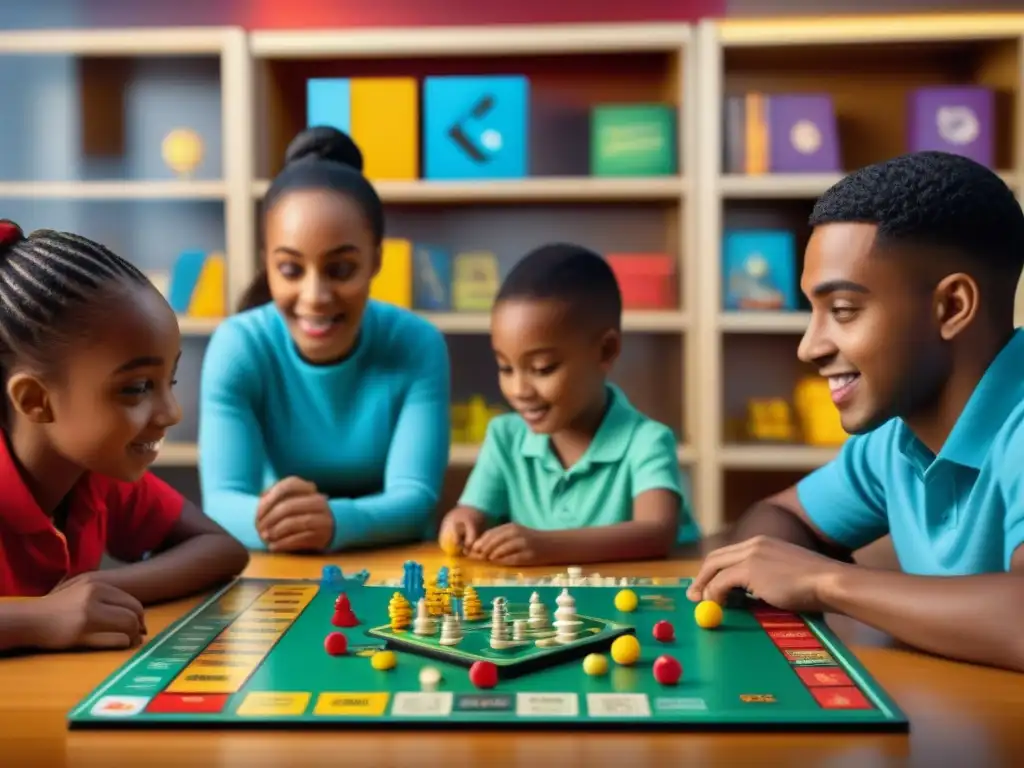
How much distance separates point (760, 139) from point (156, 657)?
2536 millimetres

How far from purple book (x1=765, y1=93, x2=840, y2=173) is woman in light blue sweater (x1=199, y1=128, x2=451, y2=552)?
1.62m

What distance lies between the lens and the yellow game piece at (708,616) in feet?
3.15

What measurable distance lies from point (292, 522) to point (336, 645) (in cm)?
52

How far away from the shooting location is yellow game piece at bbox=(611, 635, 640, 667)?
84 cm

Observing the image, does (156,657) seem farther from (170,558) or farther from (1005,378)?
(1005,378)

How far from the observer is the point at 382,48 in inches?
121

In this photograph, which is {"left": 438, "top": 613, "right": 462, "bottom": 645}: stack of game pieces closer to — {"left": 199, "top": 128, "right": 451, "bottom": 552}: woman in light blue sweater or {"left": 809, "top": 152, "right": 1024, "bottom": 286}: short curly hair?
{"left": 809, "top": 152, "right": 1024, "bottom": 286}: short curly hair

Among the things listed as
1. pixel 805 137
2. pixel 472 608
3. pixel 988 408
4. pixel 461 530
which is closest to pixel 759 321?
pixel 805 137

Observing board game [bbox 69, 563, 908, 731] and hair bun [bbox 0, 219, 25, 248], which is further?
hair bun [bbox 0, 219, 25, 248]

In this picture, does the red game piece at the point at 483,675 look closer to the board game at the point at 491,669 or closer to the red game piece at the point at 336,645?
the board game at the point at 491,669

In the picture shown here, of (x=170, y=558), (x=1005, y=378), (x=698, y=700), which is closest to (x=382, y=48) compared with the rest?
(x=170, y=558)

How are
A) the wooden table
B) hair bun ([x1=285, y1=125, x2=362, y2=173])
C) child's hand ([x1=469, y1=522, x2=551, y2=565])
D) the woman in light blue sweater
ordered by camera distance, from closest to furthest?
the wooden table → child's hand ([x1=469, y1=522, x2=551, y2=565]) → the woman in light blue sweater → hair bun ([x1=285, y1=125, x2=362, y2=173])

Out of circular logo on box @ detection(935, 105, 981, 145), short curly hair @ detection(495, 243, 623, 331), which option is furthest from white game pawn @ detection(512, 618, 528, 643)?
circular logo on box @ detection(935, 105, 981, 145)

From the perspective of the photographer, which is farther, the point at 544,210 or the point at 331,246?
the point at 544,210
